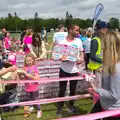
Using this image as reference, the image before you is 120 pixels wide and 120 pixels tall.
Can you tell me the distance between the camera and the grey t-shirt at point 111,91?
3.22 meters

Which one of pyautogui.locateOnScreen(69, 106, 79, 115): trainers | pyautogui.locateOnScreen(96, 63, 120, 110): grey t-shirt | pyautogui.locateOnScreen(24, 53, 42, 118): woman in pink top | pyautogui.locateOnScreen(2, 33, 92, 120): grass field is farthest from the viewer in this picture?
pyautogui.locateOnScreen(69, 106, 79, 115): trainers

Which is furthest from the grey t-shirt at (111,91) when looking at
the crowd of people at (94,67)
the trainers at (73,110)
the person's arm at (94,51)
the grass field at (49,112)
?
the trainers at (73,110)

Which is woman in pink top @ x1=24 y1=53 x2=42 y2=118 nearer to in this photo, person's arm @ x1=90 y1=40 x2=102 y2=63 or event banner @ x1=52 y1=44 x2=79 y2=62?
event banner @ x1=52 y1=44 x2=79 y2=62

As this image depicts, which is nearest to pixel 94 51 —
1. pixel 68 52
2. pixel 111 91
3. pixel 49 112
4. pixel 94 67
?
pixel 94 67

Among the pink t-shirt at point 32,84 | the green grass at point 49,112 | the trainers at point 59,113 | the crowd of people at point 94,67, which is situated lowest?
the green grass at point 49,112

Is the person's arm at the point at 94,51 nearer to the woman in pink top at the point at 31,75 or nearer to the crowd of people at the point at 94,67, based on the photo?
the crowd of people at the point at 94,67

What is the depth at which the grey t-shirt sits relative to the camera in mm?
3217

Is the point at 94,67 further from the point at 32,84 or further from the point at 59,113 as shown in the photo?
the point at 32,84

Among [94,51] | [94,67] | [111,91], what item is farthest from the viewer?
[94,67]

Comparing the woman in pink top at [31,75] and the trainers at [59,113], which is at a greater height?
the woman in pink top at [31,75]

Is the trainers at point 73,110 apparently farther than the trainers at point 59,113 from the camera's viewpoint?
Yes

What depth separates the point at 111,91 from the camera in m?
3.28

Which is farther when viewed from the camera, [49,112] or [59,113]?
[49,112]

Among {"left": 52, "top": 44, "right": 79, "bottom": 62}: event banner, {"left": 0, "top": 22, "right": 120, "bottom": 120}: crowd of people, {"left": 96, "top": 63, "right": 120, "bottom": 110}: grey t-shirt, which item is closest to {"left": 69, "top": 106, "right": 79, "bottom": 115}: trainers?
{"left": 0, "top": 22, "right": 120, "bottom": 120}: crowd of people
